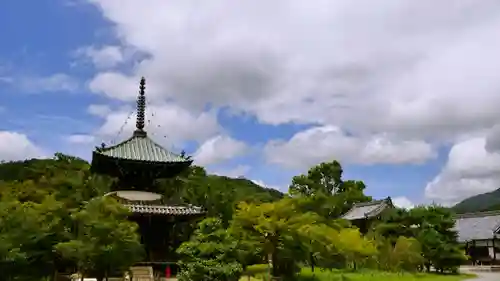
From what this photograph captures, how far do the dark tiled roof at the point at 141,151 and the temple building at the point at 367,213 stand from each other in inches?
988

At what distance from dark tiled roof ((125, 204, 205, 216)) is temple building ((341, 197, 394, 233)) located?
26042 millimetres

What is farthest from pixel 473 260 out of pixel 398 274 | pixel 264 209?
pixel 264 209

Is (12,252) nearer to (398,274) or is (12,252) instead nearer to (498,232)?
(398,274)

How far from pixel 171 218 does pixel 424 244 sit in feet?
60.8

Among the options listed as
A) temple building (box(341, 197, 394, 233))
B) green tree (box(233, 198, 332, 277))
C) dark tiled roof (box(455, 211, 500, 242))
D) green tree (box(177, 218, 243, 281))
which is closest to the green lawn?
green tree (box(233, 198, 332, 277))

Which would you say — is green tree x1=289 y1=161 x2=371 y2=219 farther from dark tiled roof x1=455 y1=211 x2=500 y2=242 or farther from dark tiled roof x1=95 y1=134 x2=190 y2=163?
dark tiled roof x1=95 y1=134 x2=190 y2=163

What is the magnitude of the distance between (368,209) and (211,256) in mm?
36290

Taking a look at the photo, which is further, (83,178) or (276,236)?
(83,178)

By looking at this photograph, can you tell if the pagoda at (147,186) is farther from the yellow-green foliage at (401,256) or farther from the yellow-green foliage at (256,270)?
the yellow-green foliage at (401,256)

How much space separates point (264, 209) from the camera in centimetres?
2272

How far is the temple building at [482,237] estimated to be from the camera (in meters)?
50.3

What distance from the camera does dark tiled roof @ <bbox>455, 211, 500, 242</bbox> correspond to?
51.9 m

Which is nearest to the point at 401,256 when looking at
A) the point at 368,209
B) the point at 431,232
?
the point at 431,232

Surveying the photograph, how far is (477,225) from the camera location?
55.4m
